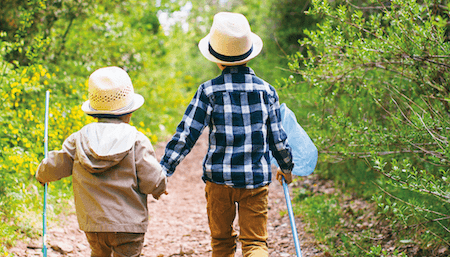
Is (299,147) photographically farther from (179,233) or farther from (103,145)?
(179,233)

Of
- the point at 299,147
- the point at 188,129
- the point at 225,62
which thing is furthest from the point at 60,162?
the point at 299,147

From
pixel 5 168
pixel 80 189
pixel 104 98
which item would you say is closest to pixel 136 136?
pixel 104 98

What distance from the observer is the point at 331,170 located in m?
5.49

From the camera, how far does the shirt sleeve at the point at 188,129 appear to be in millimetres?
2568

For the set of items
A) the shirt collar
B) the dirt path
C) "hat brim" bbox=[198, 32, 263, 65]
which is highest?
"hat brim" bbox=[198, 32, 263, 65]

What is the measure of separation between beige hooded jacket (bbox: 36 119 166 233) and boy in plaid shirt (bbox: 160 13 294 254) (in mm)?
216

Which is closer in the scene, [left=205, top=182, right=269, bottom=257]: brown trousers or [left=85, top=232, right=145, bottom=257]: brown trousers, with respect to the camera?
[left=85, top=232, right=145, bottom=257]: brown trousers

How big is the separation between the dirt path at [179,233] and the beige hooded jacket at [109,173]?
1.35 metres

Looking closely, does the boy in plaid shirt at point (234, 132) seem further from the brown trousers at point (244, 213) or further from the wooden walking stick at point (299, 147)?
the wooden walking stick at point (299, 147)

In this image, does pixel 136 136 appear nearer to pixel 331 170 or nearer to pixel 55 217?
pixel 55 217

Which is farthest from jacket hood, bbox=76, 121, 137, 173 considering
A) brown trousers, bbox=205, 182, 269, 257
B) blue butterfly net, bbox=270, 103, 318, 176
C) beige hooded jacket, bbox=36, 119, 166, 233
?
blue butterfly net, bbox=270, 103, 318, 176

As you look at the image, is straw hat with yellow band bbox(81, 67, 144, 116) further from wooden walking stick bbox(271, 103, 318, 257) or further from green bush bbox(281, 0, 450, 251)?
green bush bbox(281, 0, 450, 251)

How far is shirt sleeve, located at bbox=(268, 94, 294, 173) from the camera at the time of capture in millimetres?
2716

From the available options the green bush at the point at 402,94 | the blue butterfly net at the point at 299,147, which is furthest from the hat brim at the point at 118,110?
the green bush at the point at 402,94
